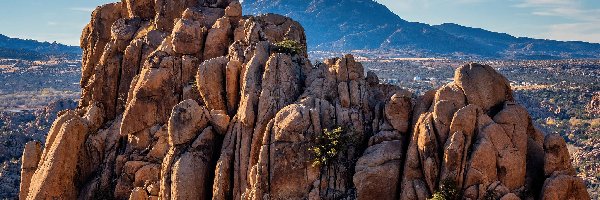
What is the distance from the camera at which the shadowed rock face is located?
35.9 m

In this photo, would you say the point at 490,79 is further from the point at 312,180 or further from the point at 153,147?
the point at 153,147

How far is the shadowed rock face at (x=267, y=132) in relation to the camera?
35906mm

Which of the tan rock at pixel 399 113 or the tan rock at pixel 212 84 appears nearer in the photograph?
the tan rock at pixel 399 113

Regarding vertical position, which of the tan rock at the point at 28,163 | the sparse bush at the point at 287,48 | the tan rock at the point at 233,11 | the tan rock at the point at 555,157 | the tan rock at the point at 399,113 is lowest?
the tan rock at the point at 28,163

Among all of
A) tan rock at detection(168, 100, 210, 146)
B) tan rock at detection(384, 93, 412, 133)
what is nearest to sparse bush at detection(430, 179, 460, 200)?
tan rock at detection(384, 93, 412, 133)

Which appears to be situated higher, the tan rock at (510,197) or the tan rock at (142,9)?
the tan rock at (142,9)

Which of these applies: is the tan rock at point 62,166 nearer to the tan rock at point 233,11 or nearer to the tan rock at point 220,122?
the tan rock at point 220,122

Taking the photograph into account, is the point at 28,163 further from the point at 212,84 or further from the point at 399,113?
the point at 399,113

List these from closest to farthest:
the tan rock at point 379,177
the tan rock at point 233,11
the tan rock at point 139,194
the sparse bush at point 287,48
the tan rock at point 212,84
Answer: the tan rock at point 379,177
the tan rock at point 139,194
the tan rock at point 212,84
the sparse bush at point 287,48
the tan rock at point 233,11

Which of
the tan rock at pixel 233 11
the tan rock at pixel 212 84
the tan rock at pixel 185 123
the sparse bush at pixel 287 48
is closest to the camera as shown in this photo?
the tan rock at pixel 185 123

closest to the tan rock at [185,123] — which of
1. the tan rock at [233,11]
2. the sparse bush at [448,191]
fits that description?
the tan rock at [233,11]

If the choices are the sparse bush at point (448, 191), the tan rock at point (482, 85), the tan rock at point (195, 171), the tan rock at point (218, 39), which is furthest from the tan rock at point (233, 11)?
the sparse bush at point (448, 191)

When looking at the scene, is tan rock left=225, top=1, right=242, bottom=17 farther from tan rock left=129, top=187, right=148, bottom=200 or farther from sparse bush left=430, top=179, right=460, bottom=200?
sparse bush left=430, top=179, right=460, bottom=200

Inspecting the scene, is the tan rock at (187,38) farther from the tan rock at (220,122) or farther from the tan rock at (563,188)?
the tan rock at (563,188)
